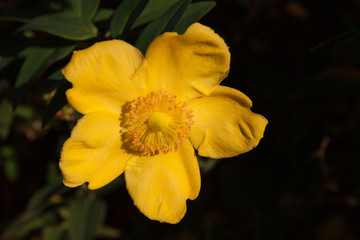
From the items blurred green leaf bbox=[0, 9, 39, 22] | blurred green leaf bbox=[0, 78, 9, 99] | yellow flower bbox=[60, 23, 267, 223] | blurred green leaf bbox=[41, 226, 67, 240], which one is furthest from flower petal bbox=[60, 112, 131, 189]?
blurred green leaf bbox=[41, 226, 67, 240]

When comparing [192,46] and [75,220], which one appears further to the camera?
[75,220]

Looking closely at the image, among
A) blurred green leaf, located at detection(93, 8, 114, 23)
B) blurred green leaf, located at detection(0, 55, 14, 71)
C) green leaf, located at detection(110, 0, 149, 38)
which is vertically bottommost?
blurred green leaf, located at detection(0, 55, 14, 71)

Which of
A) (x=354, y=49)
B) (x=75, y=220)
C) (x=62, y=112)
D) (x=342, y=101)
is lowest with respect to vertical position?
(x=75, y=220)

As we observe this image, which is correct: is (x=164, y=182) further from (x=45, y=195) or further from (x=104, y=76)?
(x=45, y=195)

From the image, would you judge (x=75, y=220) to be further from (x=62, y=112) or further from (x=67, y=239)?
(x=62, y=112)

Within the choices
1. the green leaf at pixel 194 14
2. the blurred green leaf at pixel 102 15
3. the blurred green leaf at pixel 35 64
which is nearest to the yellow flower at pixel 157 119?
the green leaf at pixel 194 14

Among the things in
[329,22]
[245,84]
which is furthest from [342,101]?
[245,84]

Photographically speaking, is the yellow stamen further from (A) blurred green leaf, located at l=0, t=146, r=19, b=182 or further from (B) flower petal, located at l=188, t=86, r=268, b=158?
(A) blurred green leaf, located at l=0, t=146, r=19, b=182
